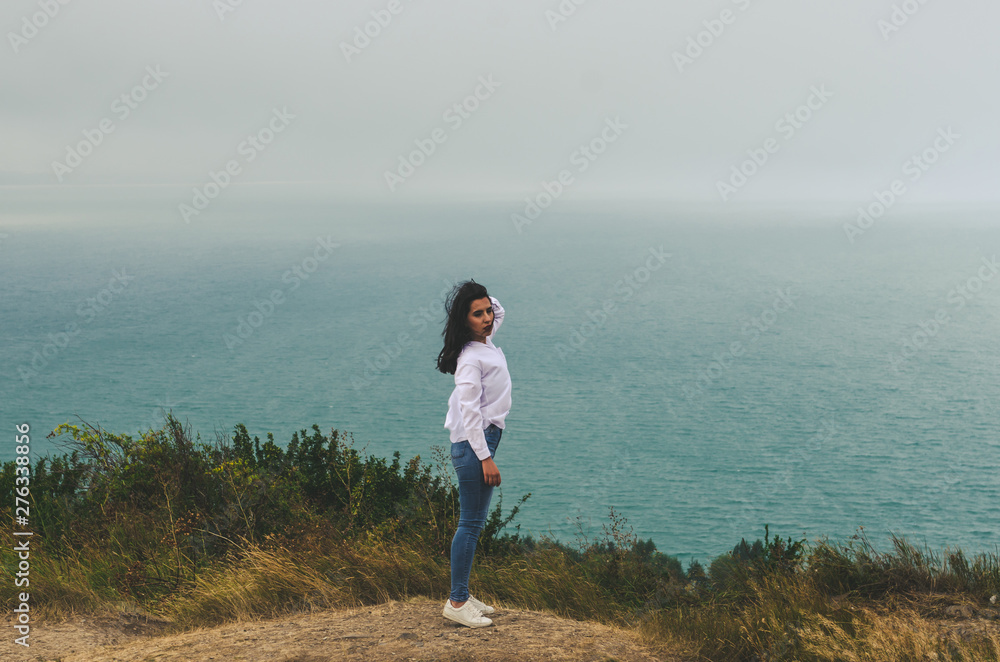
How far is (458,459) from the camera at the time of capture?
14.6ft

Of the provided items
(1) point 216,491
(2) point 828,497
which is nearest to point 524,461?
(2) point 828,497

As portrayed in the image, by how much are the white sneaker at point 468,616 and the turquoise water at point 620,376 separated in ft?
28.1

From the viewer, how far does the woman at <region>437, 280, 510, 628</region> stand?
14.2ft

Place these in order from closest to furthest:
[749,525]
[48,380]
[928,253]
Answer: [749,525] < [48,380] < [928,253]

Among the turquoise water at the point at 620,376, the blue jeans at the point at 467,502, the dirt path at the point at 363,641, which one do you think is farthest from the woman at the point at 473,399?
the turquoise water at the point at 620,376

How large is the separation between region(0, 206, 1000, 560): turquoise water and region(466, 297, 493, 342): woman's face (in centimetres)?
901

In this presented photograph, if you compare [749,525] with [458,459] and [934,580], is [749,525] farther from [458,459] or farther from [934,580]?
[458,459]

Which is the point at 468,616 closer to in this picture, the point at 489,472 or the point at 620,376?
the point at 489,472

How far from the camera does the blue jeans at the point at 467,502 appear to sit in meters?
4.43

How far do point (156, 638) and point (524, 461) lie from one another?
29.5 m

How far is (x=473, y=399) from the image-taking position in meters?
4.33

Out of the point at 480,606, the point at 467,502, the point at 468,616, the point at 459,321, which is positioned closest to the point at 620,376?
the point at 480,606

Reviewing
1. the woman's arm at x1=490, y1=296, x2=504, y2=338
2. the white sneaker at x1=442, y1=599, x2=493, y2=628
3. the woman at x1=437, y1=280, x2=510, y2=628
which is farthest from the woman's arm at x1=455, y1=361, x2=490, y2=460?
the white sneaker at x1=442, y1=599, x2=493, y2=628

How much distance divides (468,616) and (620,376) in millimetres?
45657
